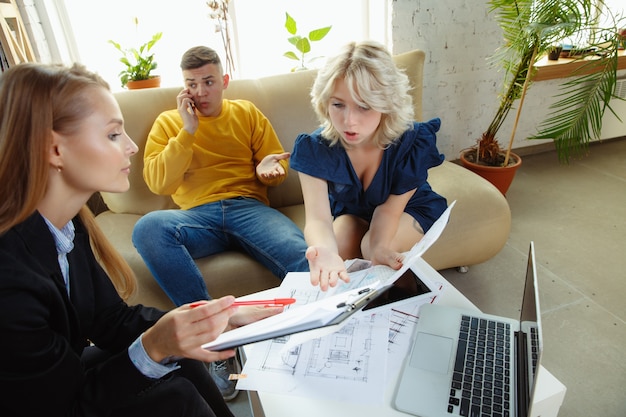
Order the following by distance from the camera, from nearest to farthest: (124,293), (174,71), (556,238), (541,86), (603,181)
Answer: (124,293)
(556,238)
(174,71)
(603,181)
(541,86)

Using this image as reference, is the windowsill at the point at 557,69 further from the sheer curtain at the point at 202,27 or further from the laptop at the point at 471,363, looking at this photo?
the laptop at the point at 471,363

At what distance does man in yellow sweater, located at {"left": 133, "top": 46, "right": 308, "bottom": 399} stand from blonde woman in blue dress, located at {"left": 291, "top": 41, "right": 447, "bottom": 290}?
0.20 m

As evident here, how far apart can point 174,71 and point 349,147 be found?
1.69 meters

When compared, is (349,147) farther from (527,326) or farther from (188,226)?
(527,326)

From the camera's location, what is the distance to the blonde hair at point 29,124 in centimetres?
68

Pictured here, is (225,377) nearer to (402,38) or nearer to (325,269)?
(325,269)

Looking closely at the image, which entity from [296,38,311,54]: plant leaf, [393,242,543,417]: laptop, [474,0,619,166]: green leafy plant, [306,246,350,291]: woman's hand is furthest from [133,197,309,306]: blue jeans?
[474,0,619,166]: green leafy plant

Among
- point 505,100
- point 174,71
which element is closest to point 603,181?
point 505,100

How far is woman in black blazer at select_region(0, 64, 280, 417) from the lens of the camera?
25.6 inches

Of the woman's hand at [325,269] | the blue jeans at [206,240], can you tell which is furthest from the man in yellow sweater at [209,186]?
the woman's hand at [325,269]

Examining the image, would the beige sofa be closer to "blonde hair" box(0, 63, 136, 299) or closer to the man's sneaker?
the man's sneaker

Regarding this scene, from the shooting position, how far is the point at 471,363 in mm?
783

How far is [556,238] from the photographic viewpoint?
84.1 inches

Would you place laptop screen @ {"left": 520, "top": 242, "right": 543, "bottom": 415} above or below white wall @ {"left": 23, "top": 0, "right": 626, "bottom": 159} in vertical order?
below
